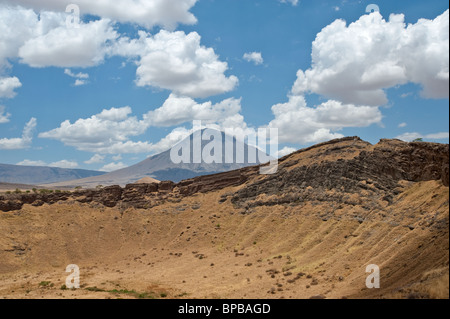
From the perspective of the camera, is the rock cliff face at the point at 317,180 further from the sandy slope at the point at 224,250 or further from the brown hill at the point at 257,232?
the sandy slope at the point at 224,250

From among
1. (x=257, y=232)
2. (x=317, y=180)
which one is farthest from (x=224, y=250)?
(x=317, y=180)

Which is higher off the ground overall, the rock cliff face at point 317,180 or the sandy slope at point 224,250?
the rock cliff face at point 317,180

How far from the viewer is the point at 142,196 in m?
57.0

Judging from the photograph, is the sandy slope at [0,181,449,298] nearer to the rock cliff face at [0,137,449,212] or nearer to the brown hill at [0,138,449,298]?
the brown hill at [0,138,449,298]

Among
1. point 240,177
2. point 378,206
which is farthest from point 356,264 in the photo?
point 240,177

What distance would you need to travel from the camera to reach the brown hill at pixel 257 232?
27275 millimetres

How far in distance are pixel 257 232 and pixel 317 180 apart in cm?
942

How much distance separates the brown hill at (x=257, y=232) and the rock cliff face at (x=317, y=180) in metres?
0.15

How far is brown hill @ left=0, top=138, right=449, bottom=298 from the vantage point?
27.3m

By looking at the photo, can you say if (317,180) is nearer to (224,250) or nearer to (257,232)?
(257,232)

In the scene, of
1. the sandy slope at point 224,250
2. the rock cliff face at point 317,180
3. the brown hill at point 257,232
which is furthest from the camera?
the rock cliff face at point 317,180

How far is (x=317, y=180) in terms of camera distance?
1713 inches

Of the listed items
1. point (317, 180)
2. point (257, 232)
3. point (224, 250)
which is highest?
point (317, 180)

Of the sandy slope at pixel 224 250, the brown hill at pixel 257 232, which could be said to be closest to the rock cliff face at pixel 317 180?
the brown hill at pixel 257 232
